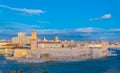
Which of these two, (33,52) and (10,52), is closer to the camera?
(33,52)

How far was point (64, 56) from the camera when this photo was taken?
131 feet

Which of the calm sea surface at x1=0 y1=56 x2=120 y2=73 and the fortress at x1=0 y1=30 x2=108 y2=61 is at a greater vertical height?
the fortress at x1=0 y1=30 x2=108 y2=61

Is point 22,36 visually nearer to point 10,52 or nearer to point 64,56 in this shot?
point 10,52

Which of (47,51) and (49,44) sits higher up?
(49,44)

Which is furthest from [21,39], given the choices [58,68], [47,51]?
[58,68]

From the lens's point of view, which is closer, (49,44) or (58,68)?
(58,68)

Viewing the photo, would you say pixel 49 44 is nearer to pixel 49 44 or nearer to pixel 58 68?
pixel 49 44

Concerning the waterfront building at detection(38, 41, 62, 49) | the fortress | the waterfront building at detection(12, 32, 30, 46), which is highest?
the waterfront building at detection(12, 32, 30, 46)

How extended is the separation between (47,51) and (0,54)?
27.1 feet

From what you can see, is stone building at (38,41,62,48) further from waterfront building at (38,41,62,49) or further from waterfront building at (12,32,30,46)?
waterfront building at (12,32,30,46)

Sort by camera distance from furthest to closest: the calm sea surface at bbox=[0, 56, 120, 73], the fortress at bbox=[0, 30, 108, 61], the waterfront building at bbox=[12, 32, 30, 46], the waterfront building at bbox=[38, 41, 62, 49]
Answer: the waterfront building at bbox=[12, 32, 30, 46] < the waterfront building at bbox=[38, 41, 62, 49] < the fortress at bbox=[0, 30, 108, 61] < the calm sea surface at bbox=[0, 56, 120, 73]

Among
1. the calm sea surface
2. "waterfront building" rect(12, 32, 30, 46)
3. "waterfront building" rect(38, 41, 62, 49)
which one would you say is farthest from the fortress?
the calm sea surface

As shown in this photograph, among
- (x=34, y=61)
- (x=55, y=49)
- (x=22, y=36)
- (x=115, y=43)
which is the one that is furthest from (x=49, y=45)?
(x=115, y=43)

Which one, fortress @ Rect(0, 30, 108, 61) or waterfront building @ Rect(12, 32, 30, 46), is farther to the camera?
waterfront building @ Rect(12, 32, 30, 46)
